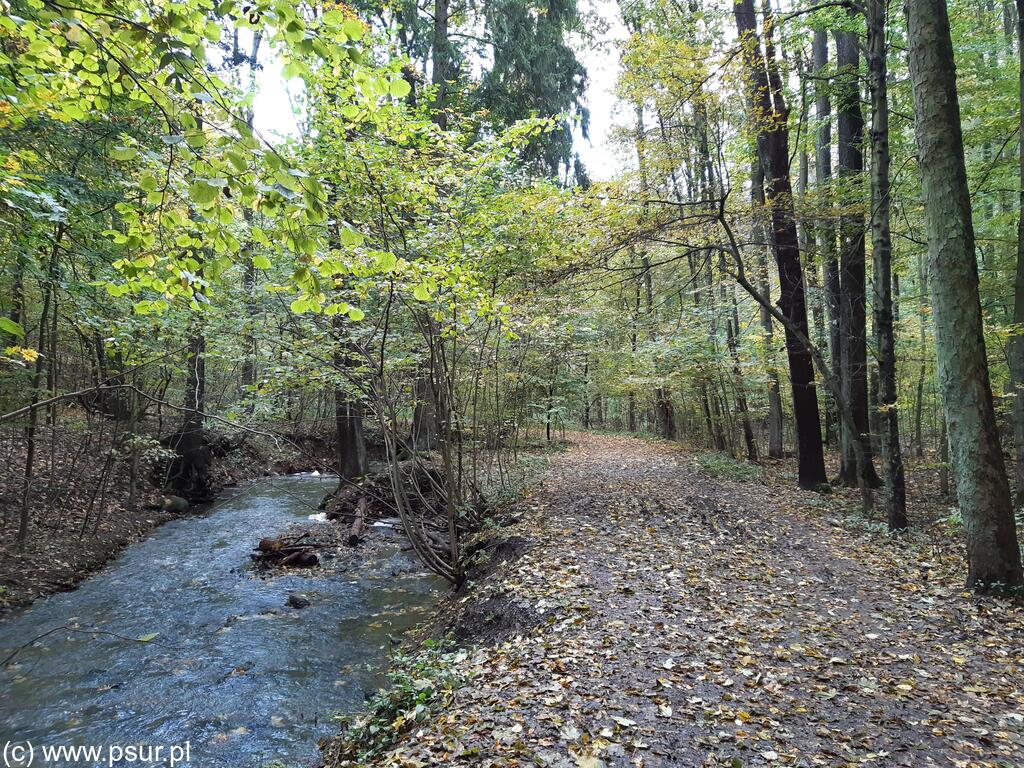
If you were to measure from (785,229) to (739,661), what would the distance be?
8.41m

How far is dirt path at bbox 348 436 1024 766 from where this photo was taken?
312cm

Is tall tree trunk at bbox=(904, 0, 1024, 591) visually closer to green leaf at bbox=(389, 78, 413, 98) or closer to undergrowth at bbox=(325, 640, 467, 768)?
undergrowth at bbox=(325, 640, 467, 768)

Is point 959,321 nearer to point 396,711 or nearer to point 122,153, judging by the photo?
point 396,711

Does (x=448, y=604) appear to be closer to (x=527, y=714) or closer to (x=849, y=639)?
(x=527, y=714)

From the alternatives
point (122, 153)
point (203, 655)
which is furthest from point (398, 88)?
point (203, 655)

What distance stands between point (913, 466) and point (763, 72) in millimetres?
11492

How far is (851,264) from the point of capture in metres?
9.88

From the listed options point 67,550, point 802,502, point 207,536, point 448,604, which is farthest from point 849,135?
point 67,550

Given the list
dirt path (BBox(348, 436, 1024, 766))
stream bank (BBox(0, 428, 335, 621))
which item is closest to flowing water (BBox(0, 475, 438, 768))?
stream bank (BBox(0, 428, 335, 621))

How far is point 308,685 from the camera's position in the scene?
526 cm

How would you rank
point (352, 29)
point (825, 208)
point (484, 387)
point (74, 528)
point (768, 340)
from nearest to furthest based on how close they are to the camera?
point (352, 29), point (825, 208), point (74, 528), point (484, 387), point (768, 340)

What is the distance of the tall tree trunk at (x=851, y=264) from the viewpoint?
9258mm

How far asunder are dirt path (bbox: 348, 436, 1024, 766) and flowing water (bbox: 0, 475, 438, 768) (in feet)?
5.44

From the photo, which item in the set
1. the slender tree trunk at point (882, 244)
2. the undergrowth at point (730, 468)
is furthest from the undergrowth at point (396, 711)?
the undergrowth at point (730, 468)
